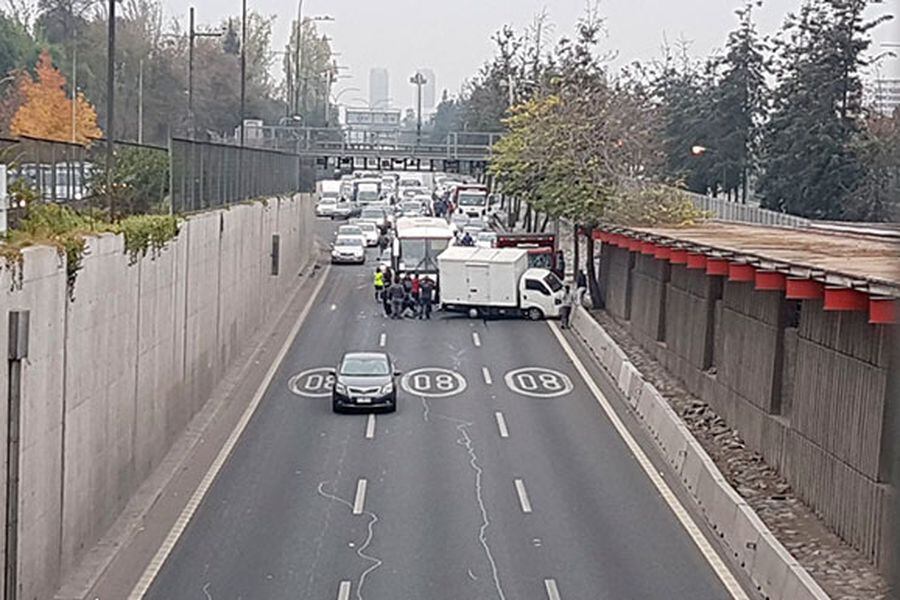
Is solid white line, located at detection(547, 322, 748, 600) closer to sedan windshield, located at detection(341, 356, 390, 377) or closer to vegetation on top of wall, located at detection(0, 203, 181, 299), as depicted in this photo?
sedan windshield, located at detection(341, 356, 390, 377)

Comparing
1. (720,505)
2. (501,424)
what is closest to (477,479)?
(501,424)

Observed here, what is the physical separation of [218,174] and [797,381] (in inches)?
705

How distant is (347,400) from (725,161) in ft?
157

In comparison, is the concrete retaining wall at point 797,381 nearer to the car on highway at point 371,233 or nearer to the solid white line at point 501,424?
the solid white line at point 501,424

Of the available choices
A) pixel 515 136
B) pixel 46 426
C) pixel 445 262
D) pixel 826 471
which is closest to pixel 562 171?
pixel 445 262

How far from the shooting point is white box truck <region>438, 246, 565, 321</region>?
48.0m

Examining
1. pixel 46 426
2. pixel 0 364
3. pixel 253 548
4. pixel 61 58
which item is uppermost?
pixel 61 58

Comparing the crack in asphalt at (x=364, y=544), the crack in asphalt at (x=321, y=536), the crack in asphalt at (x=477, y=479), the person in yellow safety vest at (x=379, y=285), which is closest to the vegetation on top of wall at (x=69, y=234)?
the crack in asphalt at (x=321, y=536)

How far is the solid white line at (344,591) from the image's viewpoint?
61.1 ft

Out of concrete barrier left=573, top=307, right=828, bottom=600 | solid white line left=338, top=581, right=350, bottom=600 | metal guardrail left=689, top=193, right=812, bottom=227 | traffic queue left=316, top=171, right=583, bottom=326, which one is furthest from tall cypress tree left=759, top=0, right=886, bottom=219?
solid white line left=338, top=581, right=350, bottom=600

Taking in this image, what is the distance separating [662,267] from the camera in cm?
4025

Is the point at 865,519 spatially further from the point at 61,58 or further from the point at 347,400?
the point at 61,58

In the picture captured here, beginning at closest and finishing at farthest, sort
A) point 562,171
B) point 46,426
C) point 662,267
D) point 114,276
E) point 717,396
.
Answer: point 46,426, point 114,276, point 717,396, point 662,267, point 562,171

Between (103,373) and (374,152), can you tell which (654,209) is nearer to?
(103,373)
